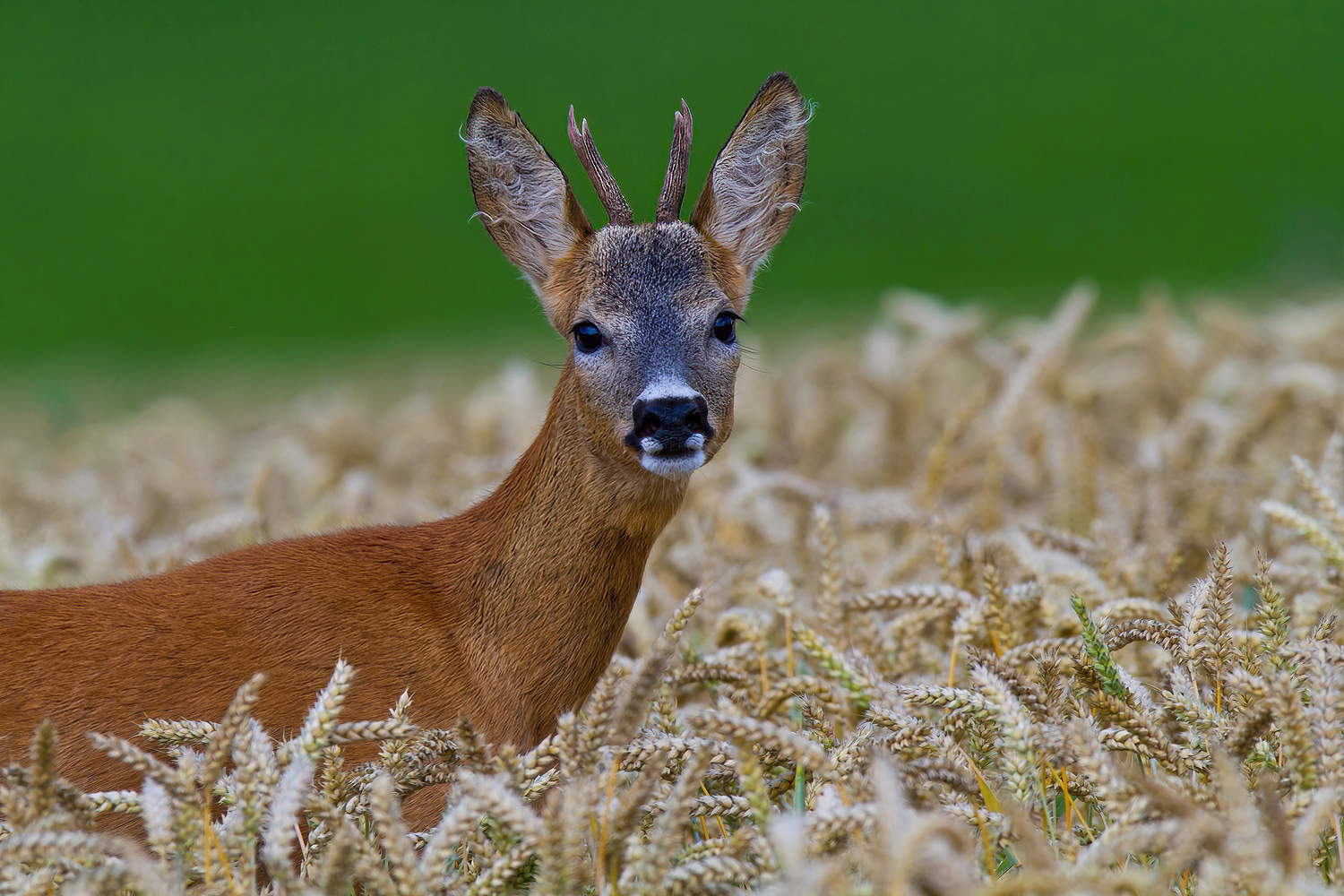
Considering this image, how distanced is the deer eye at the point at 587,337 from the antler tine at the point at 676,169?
0.43 metres

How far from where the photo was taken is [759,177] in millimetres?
4637

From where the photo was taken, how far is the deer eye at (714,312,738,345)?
419 cm

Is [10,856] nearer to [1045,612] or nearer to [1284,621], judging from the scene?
[1284,621]

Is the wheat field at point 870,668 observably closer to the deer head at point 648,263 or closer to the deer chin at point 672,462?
the deer chin at point 672,462

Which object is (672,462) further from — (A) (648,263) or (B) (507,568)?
(A) (648,263)

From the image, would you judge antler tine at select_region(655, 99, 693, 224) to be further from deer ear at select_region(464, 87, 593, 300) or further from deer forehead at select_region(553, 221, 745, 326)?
deer ear at select_region(464, 87, 593, 300)

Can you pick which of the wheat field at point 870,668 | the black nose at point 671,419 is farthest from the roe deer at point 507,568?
the wheat field at point 870,668

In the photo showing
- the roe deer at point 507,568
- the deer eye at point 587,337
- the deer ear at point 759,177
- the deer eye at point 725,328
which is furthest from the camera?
the deer ear at point 759,177

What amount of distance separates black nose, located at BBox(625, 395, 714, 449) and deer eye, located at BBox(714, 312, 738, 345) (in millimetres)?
487

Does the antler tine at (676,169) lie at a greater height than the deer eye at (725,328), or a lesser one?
greater

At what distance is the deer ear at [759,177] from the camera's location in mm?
4375

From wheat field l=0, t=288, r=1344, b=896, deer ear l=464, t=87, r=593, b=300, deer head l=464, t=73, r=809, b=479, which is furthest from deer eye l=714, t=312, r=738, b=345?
wheat field l=0, t=288, r=1344, b=896

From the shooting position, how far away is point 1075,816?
329cm

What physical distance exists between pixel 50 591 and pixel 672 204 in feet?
7.00
